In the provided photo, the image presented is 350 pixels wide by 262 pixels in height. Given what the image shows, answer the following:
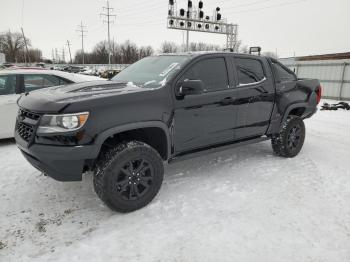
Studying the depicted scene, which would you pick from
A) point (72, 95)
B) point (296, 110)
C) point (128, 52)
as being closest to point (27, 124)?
point (72, 95)

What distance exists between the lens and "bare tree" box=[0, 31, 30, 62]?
89.3m

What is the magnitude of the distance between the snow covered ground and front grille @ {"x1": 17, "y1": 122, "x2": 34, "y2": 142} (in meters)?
0.87

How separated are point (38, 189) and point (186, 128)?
2153 mm

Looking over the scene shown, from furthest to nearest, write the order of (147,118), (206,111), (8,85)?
(8,85) < (206,111) < (147,118)

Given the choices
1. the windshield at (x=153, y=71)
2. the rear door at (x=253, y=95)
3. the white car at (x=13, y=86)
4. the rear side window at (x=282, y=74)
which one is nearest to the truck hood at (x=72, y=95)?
the windshield at (x=153, y=71)

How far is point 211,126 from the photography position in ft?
14.0

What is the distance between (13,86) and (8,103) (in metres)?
0.40

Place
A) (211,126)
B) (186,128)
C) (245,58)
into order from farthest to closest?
(245,58) < (211,126) < (186,128)

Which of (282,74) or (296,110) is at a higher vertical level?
(282,74)

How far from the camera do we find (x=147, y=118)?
11.7 ft

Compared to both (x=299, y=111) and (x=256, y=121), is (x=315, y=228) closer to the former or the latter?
(x=256, y=121)

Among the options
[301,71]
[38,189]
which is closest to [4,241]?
[38,189]

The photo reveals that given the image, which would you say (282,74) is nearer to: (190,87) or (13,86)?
(190,87)

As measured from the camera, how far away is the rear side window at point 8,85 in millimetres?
6469
